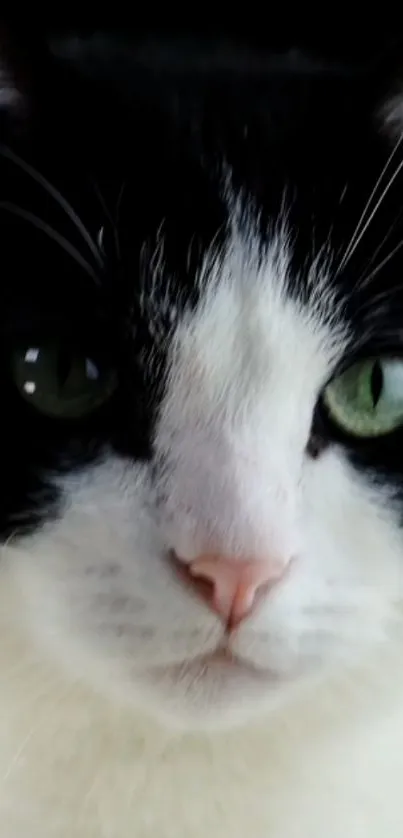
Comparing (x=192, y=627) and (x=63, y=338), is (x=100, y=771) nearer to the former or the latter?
(x=192, y=627)

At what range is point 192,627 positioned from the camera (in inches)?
24.4

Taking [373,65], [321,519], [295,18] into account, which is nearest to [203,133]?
[373,65]

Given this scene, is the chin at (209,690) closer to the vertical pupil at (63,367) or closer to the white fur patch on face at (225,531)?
the white fur patch on face at (225,531)

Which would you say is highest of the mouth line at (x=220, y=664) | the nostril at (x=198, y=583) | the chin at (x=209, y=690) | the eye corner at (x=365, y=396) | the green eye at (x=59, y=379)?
the eye corner at (x=365, y=396)

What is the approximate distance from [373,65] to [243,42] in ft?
0.87

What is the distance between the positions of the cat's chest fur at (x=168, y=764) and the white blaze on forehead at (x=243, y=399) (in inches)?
7.7

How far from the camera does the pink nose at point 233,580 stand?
0.60 meters

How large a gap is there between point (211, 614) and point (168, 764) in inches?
8.1

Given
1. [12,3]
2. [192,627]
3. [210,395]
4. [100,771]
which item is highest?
[12,3]

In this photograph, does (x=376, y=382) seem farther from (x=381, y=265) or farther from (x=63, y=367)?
(x=63, y=367)

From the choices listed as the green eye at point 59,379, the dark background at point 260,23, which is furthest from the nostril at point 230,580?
the dark background at point 260,23

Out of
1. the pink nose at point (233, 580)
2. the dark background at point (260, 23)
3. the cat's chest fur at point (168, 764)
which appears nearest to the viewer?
the pink nose at point (233, 580)

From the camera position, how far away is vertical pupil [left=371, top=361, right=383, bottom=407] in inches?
27.2

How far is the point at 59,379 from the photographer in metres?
0.65
